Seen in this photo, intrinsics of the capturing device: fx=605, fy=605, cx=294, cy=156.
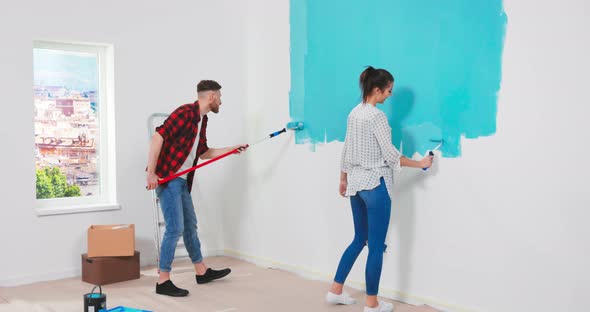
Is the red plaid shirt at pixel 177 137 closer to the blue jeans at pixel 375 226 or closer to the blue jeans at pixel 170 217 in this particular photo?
the blue jeans at pixel 170 217

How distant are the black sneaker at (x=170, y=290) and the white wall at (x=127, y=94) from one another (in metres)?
0.86

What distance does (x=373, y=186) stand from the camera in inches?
121

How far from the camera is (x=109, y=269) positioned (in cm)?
382

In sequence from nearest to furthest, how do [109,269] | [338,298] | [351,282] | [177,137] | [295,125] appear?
[338,298] < [177,137] < [351,282] < [109,269] < [295,125]

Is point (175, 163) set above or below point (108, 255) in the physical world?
above

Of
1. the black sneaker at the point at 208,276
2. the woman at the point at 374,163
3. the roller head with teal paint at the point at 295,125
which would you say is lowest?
the black sneaker at the point at 208,276

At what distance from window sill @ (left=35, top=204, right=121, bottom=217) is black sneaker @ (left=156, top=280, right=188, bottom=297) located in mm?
922

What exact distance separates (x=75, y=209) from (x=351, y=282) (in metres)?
1.91

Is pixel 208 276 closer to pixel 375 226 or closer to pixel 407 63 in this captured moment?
pixel 375 226

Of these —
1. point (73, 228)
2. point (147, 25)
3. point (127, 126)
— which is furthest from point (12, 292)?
point (147, 25)

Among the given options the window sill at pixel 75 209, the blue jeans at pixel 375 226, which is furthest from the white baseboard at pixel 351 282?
the window sill at pixel 75 209

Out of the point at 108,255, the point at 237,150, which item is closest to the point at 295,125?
the point at 237,150

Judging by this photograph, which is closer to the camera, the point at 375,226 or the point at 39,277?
the point at 375,226

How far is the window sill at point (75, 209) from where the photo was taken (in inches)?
155
